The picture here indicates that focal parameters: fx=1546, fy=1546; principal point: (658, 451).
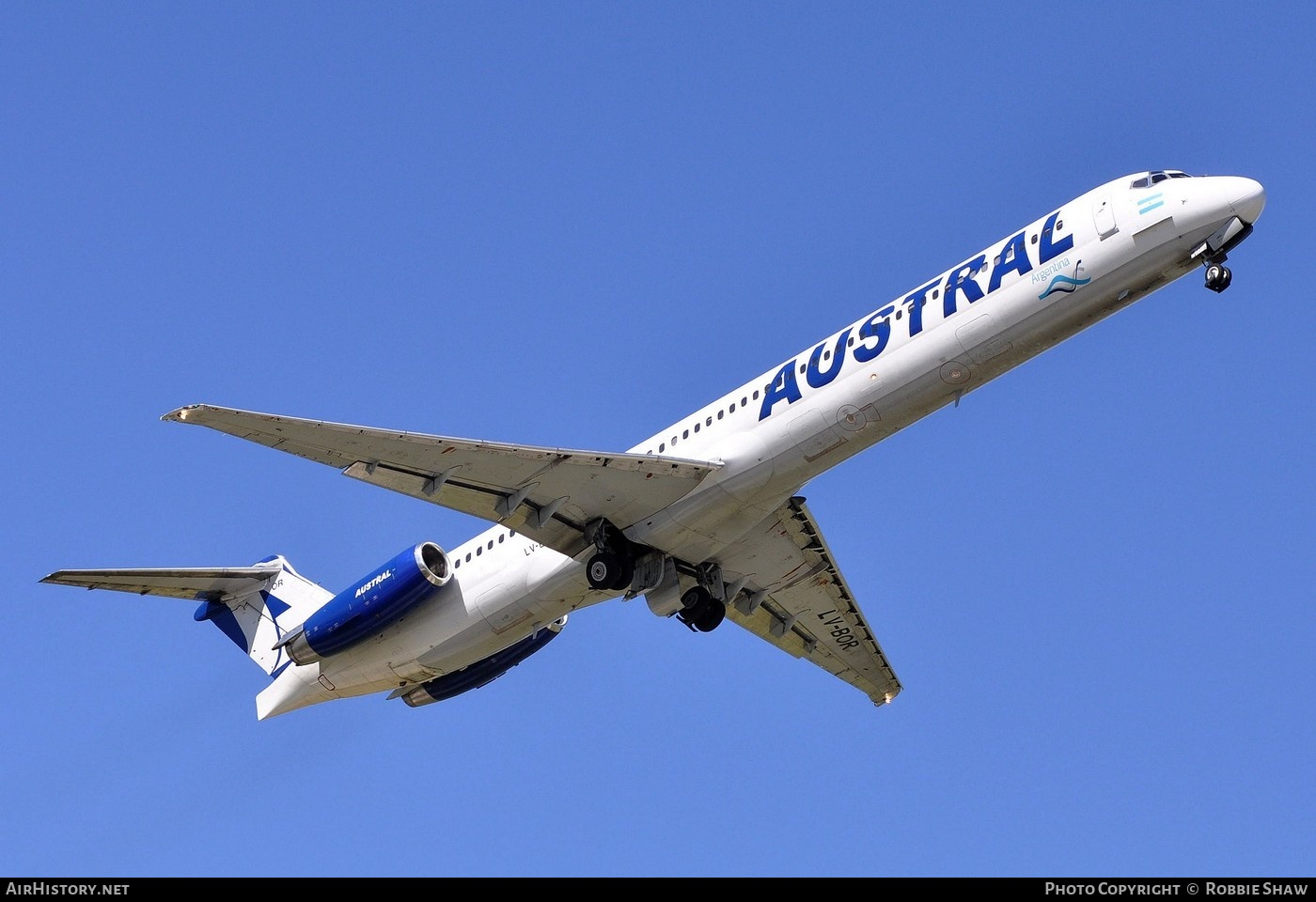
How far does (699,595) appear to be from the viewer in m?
30.5

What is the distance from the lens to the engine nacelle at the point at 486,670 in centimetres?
3216

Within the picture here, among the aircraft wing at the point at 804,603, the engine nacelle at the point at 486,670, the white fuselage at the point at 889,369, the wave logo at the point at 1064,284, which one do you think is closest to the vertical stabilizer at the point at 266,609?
the engine nacelle at the point at 486,670

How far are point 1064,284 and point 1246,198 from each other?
3.13 meters

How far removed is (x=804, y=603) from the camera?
109ft

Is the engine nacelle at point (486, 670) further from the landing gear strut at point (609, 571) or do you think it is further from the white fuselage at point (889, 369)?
the landing gear strut at point (609, 571)

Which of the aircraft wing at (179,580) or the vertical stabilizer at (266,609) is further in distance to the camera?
the vertical stabilizer at (266,609)

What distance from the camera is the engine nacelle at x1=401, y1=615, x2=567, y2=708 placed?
32.2m

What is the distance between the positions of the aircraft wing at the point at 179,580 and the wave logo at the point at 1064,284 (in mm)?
18361

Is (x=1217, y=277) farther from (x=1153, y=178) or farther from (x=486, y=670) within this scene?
(x=486, y=670)

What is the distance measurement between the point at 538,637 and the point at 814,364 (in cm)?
904

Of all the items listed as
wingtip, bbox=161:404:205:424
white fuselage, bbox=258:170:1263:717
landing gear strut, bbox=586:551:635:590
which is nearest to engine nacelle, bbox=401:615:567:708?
white fuselage, bbox=258:170:1263:717

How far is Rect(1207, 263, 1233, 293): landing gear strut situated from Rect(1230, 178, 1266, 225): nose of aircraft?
837 millimetres

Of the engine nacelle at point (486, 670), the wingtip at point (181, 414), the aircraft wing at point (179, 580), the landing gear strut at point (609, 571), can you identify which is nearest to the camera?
the wingtip at point (181, 414)
